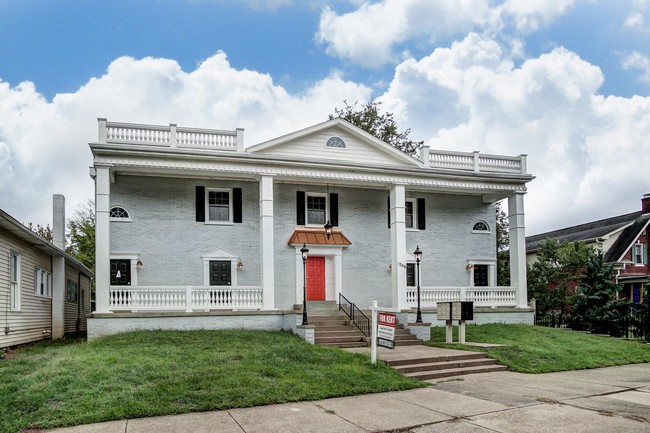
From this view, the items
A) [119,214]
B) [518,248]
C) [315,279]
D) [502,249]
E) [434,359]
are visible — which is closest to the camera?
[434,359]

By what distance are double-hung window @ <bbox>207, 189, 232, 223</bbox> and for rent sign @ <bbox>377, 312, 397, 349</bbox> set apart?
9.29 m

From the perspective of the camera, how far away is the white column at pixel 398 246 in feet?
61.3

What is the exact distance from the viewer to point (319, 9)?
1877 cm

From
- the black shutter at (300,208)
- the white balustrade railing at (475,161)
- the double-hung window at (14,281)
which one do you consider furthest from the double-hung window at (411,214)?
the double-hung window at (14,281)

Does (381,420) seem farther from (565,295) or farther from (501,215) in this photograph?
(501,215)

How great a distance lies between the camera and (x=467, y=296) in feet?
66.0

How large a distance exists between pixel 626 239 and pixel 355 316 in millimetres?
22924

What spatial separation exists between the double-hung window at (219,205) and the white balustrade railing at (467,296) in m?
7.61

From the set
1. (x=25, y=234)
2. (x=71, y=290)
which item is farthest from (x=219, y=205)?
(x=71, y=290)

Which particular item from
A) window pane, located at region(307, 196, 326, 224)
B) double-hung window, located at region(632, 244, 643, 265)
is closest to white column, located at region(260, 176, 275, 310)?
window pane, located at region(307, 196, 326, 224)

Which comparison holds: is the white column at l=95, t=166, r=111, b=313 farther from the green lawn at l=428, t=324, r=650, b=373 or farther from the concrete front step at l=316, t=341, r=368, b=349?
the green lawn at l=428, t=324, r=650, b=373

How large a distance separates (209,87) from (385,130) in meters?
14.9

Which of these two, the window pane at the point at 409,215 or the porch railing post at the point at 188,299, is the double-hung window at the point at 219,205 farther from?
the window pane at the point at 409,215

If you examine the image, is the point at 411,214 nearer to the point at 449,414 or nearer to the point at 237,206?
the point at 237,206
